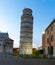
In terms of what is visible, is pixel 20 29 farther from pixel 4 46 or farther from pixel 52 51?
pixel 52 51

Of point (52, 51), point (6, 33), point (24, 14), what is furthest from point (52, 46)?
point (6, 33)

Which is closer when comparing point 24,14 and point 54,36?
point 54,36

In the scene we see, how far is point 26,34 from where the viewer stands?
107438mm

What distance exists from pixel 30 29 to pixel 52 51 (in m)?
43.2

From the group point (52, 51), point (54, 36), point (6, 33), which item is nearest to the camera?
point (54, 36)

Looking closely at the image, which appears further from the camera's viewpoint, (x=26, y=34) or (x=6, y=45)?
Result: (x=6, y=45)

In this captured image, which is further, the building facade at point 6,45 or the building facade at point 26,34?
the building facade at point 6,45

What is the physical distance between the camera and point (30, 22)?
110438mm

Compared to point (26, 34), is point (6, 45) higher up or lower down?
lower down

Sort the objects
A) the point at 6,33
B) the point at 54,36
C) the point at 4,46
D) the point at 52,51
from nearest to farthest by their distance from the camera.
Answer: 1. the point at 54,36
2. the point at 52,51
3. the point at 4,46
4. the point at 6,33

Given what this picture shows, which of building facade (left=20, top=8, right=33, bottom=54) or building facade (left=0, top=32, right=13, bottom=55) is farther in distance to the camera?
building facade (left=0, top=32, right=13, bottom=55)

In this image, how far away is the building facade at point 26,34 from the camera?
108000 mm

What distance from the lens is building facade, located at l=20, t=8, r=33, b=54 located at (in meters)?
108

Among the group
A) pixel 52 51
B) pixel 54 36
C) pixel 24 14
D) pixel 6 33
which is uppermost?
pixel 24 14
